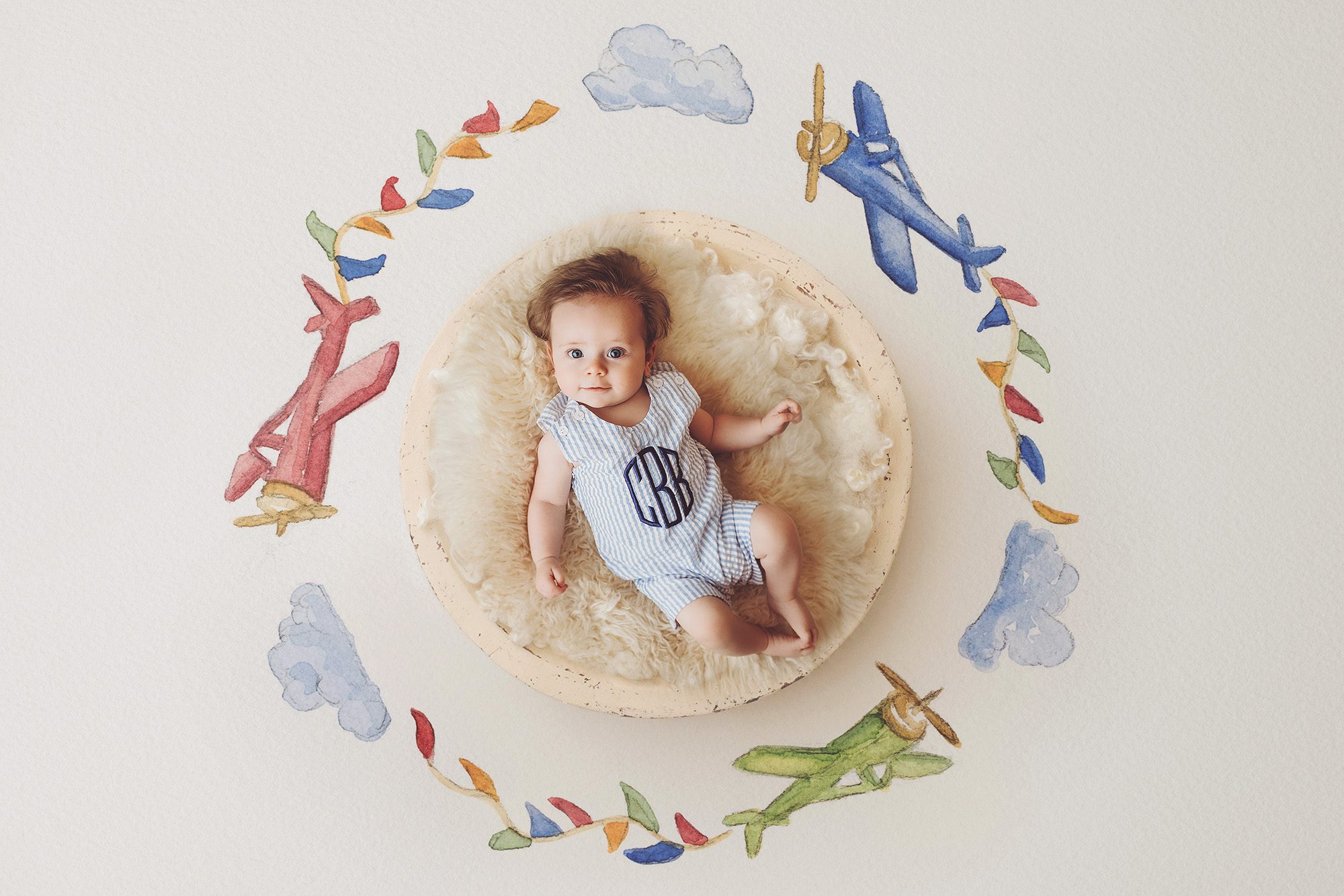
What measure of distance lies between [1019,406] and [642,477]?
649 mm

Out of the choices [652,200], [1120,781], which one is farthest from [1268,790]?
[652,200]

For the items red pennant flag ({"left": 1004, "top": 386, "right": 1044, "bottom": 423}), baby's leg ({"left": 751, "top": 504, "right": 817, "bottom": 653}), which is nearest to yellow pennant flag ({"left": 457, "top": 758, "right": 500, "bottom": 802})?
baby's leg ({"left": 751, "top": 504, "right": 817, "bottom": 653})

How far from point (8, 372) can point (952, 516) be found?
1.51 m

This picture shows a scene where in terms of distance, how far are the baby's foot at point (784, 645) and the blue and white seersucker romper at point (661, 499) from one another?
0.08 metres

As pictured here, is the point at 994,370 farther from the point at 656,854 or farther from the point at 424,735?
the point at 424,735

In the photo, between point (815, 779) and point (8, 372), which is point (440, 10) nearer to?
point (8, 372)

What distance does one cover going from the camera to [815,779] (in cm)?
142

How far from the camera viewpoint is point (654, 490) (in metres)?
1.23

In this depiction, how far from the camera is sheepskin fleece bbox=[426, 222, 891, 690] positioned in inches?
49.8

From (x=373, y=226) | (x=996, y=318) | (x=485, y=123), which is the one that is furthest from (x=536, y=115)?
(x=996, y=318)

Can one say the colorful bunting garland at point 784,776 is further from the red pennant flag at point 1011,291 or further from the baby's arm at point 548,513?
the red pennant flag at point 1011,291

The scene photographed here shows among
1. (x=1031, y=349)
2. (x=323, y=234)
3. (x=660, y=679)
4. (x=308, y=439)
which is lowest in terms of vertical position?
(x=660, y=679)

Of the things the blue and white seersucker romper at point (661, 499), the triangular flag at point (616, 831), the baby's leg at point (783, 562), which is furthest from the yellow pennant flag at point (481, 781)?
the baby's leg at point (783, 562)

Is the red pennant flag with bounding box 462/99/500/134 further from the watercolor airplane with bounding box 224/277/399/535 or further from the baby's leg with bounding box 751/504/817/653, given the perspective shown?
the baby's leg with bounding box 751/504/817/653
